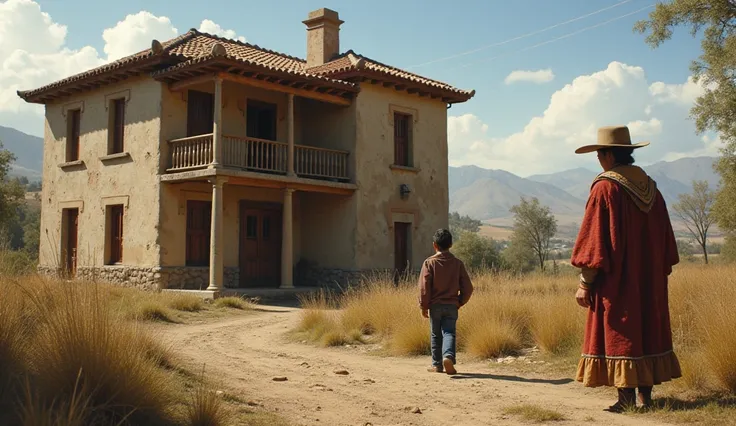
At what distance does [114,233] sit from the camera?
63.8 ft

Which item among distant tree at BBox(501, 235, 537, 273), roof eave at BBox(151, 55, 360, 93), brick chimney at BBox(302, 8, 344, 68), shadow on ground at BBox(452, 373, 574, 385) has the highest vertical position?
brick chimney at BBox(302, 8, 344, 68)

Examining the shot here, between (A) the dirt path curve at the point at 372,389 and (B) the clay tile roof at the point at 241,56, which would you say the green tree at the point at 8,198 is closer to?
(B) the clay tile roof at the point at 241,56

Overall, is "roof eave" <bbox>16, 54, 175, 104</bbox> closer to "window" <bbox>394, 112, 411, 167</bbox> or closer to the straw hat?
"window" <bbox>394, 112, 411, 167</bbox>

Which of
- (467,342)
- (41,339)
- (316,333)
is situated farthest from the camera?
(316,333)

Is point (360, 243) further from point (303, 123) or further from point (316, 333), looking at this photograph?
point (316, 333)

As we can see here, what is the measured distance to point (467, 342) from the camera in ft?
29.6

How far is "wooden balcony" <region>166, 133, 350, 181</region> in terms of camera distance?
17.0 meters

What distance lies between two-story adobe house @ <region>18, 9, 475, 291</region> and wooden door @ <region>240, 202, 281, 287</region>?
4 centimetres

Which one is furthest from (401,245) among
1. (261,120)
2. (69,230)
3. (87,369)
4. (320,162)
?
(87,369)

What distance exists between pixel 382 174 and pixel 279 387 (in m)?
14.0

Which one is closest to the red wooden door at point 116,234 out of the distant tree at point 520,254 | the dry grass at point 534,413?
the dry grass at point 534,413

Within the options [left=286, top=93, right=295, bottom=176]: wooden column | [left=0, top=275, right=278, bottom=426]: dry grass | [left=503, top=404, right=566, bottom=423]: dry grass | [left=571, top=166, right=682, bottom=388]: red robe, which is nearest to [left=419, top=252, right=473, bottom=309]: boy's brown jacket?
[left=503, top=404, right=566, bottom=423]: dry grass

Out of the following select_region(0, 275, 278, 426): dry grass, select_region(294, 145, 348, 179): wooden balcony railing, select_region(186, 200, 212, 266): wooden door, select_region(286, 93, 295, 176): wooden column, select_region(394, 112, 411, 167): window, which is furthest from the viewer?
select_region(394, 112, 411, 167): window

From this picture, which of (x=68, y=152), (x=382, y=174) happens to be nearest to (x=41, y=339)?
(x=382, y=174)
